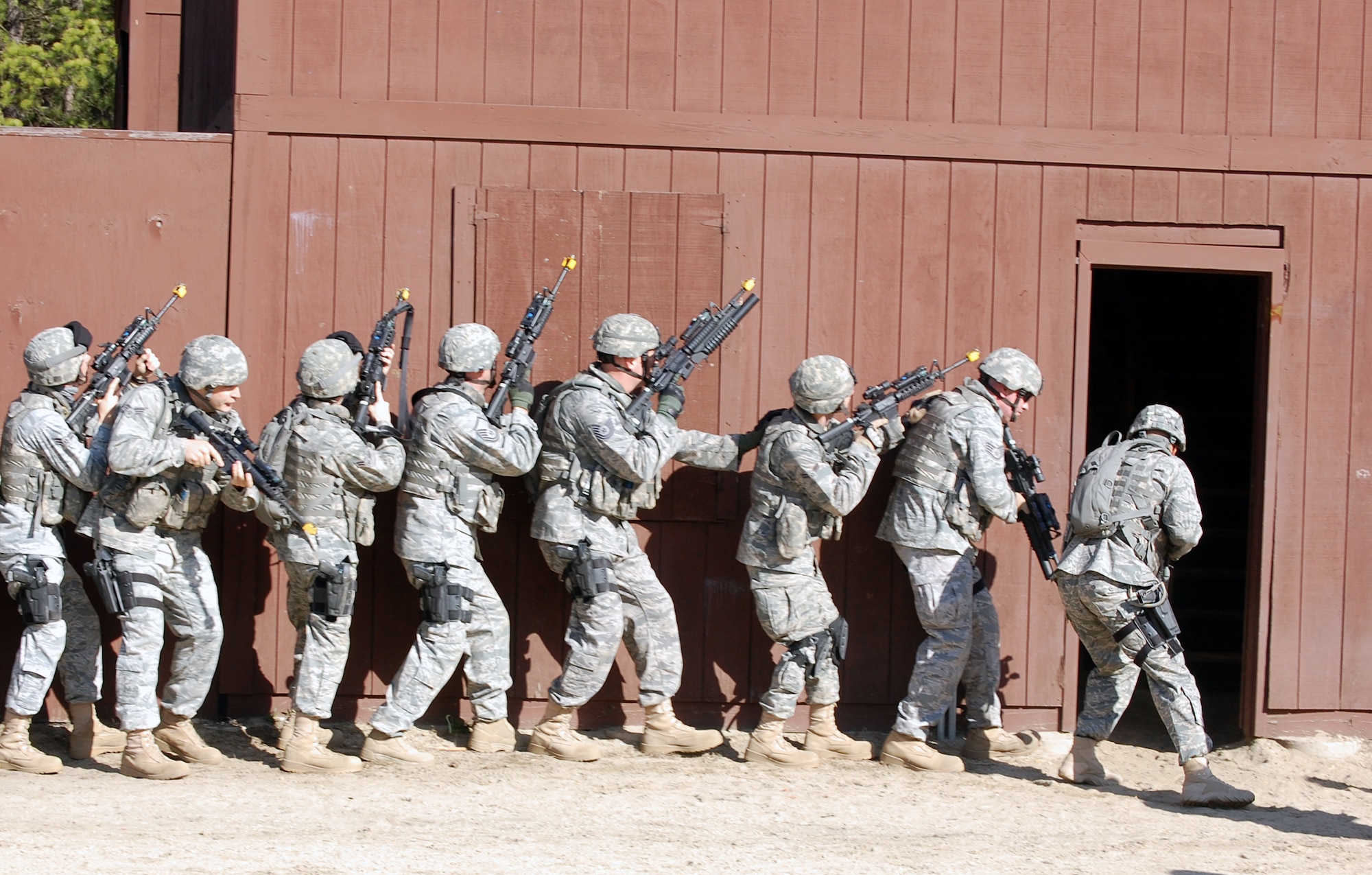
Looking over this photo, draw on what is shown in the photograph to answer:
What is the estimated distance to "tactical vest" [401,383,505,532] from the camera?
6.26 m

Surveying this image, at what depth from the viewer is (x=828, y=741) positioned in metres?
6.69

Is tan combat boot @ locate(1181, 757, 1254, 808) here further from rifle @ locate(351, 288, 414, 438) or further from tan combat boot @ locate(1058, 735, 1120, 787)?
rifle @ locate(351, 288, 414, 438)

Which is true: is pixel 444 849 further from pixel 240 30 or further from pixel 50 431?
pixel 240 30

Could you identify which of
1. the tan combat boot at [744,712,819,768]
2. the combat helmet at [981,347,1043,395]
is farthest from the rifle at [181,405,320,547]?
the combat helmet at [981,347,1043,395]

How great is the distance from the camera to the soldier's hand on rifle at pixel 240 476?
18.9 feet

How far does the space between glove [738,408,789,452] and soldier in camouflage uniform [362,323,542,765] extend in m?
1.01

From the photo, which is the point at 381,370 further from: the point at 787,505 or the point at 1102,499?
the point at 1102,499

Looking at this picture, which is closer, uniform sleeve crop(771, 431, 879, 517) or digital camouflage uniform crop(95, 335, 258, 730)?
digital camouflage uniform crop(95, 335, 258, 730)

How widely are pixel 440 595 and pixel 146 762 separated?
4.53ft

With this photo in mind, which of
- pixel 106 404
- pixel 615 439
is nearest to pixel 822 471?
pixel 615 439

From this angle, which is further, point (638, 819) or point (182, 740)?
point (182, 740)

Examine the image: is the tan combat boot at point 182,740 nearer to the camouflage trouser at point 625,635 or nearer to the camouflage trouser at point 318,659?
the camouflage trouser at point 318,659

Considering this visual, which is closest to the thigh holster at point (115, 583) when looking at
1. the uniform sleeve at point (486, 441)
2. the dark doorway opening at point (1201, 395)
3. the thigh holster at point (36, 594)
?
the thigh holster at point (36, 594)

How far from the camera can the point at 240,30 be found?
677 cm
